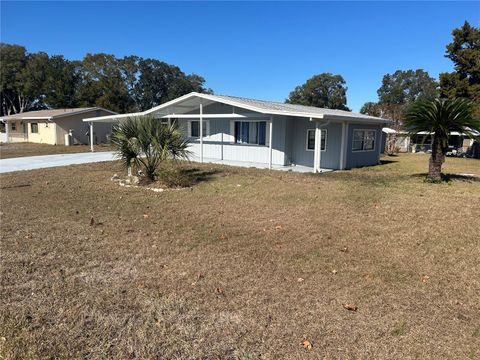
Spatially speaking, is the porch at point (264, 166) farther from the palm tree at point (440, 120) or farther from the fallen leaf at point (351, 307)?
the fallen leaf at point (351, 307)

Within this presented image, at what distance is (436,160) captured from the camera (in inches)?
439

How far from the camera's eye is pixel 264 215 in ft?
24.1

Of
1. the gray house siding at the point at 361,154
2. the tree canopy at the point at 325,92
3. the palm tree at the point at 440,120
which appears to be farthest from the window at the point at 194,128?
the tree canopy at the point at 325,92

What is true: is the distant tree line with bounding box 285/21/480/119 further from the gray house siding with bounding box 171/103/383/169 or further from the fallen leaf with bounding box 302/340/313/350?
the fallen leaf with bounding box 302/340/313/350

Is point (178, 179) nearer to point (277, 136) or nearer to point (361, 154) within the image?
point (277, 136)

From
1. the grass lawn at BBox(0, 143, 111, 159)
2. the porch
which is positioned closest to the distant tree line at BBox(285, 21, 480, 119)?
the porch

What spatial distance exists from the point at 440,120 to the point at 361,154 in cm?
673

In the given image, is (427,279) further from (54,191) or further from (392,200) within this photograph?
(54,191)

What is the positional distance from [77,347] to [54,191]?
811 centimetres

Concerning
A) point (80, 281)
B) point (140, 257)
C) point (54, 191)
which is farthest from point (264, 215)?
point (54, 191)

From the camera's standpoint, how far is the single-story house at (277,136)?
15.6 metres

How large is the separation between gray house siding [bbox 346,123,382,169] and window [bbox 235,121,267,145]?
157 inches

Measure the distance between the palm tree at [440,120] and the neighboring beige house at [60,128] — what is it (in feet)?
82.2

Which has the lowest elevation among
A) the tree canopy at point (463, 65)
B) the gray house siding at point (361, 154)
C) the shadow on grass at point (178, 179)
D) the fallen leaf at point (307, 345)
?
the fallen leaf at point (307, 345)
